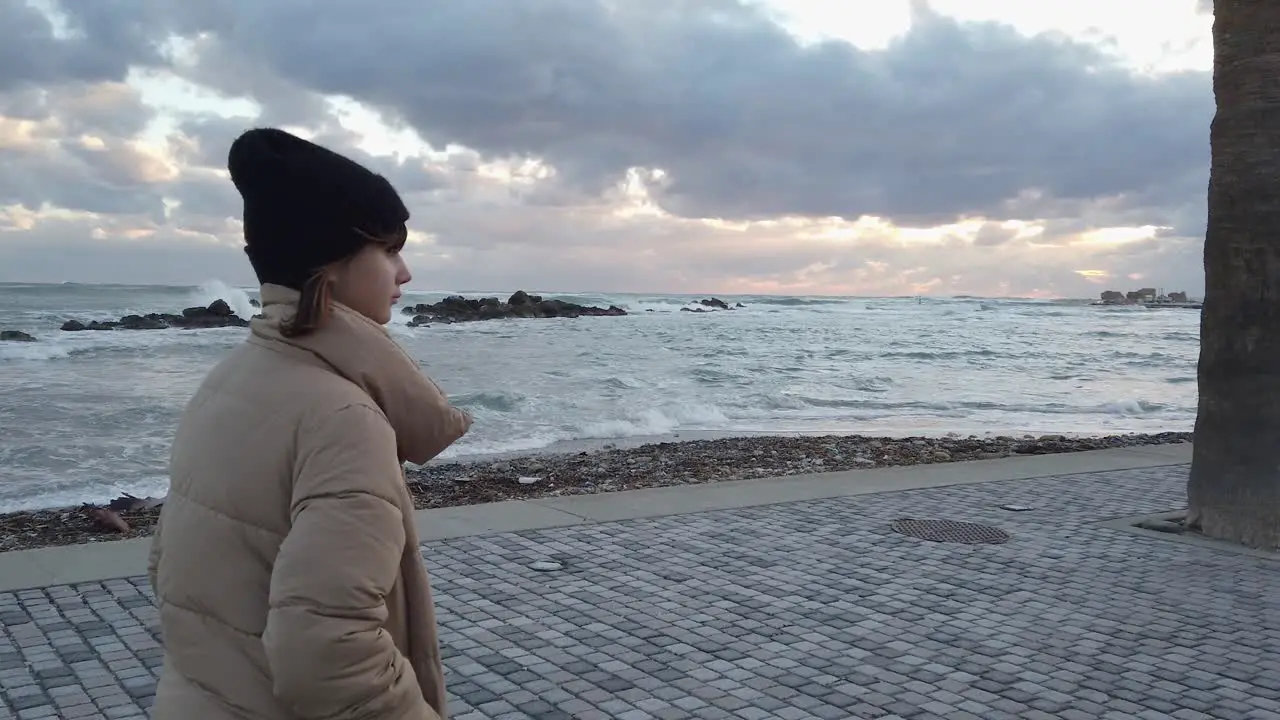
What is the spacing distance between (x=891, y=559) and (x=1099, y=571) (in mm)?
1268

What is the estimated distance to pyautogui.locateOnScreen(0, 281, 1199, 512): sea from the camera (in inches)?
487

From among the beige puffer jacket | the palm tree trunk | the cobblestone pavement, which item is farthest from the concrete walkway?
the beige puffer jacket

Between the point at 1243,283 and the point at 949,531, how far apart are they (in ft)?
8.46

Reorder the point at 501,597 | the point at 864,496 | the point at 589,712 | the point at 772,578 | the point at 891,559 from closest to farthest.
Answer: the point at 589,712 → the point at 501,597 → the point at 772,578 → the point at 891,559 → the point at 864,496

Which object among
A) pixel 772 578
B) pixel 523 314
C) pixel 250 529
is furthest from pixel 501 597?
pixel 523 314

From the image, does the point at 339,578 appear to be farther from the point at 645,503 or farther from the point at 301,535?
the point at 645,503

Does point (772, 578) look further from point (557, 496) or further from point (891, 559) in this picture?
point (557, 496)

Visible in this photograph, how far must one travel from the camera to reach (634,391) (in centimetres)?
1888

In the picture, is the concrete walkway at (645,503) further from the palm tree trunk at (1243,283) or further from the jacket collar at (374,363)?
the jacket collar at (374,363)

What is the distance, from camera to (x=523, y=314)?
59.4m

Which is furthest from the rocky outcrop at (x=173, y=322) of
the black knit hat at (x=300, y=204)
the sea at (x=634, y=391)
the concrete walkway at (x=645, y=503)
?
the black knit hat at (x=300, y=204)

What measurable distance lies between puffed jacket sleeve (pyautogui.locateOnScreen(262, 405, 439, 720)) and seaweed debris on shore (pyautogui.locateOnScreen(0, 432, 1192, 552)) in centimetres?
675

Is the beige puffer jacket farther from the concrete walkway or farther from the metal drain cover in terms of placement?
the metal drain cover

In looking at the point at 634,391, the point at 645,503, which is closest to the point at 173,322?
the point at 634,391
